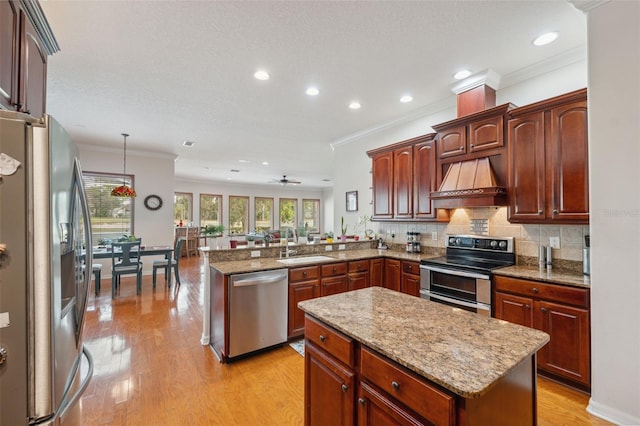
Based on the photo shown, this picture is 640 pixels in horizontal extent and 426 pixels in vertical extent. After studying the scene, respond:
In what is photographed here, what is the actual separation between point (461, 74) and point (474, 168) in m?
1.02

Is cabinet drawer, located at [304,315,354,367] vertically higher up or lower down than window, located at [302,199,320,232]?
lower down

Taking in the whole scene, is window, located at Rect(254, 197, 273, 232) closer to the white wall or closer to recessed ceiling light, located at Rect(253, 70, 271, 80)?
recessed ceiling light, located at Rect(253, 70, 271, 80)

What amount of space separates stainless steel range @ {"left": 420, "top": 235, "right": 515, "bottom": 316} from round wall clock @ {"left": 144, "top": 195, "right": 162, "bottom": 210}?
6.02 meters

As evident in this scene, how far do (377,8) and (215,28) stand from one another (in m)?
1.27

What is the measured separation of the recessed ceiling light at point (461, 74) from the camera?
296 centimetres

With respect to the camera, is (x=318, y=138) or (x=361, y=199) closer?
(x=361, y=199)

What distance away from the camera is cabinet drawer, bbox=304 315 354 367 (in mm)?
1314

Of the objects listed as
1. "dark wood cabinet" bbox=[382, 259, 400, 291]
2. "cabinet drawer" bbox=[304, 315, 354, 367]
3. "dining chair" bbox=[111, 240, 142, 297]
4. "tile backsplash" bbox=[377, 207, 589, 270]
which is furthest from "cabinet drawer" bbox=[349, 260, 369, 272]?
"dining chair" bbox=[111, 240, 142, 297]

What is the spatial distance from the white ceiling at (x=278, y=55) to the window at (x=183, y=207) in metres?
5.92

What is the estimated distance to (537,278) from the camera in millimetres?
2424

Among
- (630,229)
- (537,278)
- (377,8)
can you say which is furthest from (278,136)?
(630,229)

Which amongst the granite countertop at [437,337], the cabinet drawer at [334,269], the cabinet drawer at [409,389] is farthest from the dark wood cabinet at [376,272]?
the cabinet drawer at [409,389]

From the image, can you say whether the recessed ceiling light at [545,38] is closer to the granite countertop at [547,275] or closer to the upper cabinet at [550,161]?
the upper cabinet at [550,161]

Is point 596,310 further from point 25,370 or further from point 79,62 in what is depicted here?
point 79,62
